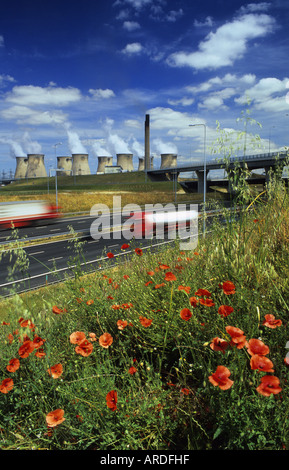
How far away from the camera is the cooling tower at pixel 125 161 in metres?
124

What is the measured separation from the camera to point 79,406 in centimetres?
216

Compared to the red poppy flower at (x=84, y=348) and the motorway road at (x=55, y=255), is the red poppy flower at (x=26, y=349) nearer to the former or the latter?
the red poppy flower at (x=84, y=348)

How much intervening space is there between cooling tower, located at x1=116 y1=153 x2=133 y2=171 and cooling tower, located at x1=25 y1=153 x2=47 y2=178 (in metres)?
31.4

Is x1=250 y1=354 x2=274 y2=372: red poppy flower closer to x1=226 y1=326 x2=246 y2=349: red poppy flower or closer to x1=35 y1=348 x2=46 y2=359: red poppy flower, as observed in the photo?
x1=226 y1=326 x2=246 y2=349: red poppy flower

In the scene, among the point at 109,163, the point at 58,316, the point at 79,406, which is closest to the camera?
the point at 79,406

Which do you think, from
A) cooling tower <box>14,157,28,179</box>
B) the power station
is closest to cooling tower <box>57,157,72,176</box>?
the power station

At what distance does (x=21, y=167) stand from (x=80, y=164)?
27.8m

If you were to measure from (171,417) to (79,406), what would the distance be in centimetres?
68

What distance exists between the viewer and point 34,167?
12212 cm

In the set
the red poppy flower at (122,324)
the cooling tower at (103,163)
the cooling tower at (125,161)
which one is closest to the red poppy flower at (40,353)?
the red poppy flower at (122,324)

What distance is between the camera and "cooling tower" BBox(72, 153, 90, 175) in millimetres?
122938
